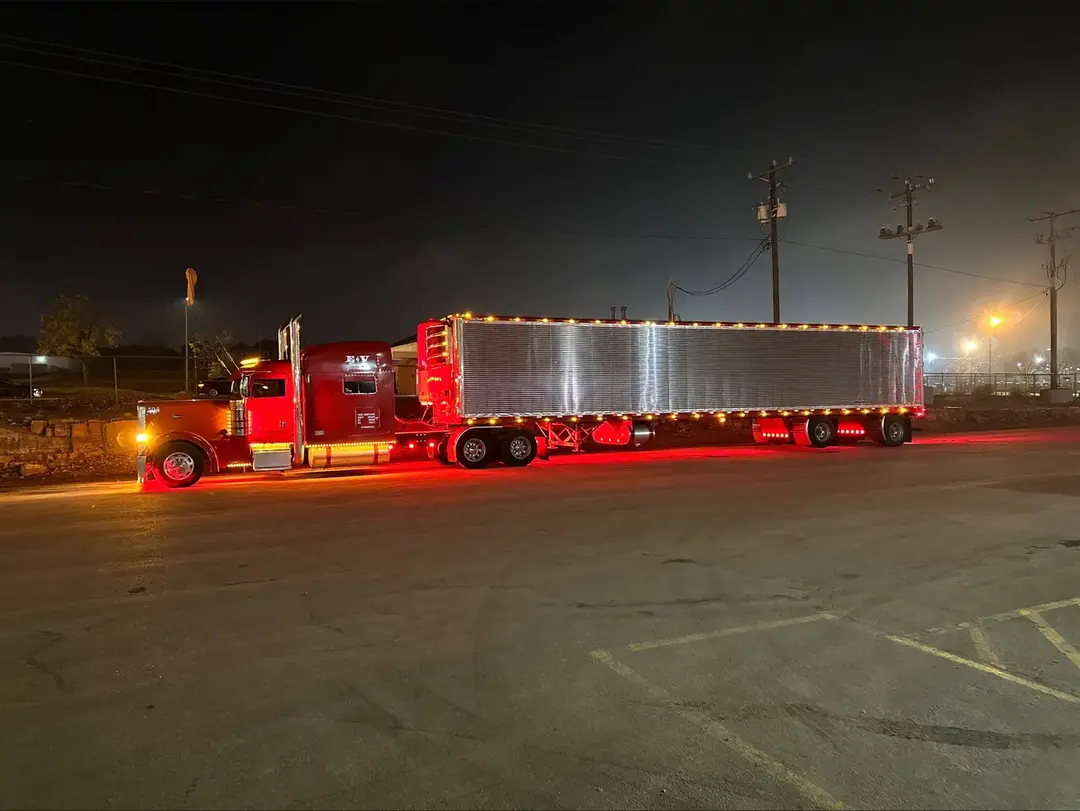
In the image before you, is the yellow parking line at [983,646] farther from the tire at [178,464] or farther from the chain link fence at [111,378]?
the chain link fence at [111,378]

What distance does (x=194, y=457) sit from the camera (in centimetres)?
1539

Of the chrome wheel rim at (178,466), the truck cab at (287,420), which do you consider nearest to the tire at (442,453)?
the truck cab at (287,420)

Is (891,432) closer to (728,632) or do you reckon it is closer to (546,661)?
(728,632)

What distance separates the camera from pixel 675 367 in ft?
67.8

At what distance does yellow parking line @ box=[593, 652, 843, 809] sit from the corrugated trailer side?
540 inches

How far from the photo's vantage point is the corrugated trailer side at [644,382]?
727 inches

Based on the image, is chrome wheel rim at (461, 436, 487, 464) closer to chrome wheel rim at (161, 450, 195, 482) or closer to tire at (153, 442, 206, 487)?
tire at (153, 442, 206, 487)

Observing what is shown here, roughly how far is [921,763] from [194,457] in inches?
583

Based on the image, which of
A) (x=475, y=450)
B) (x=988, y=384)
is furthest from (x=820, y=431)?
(x=988, y=384)

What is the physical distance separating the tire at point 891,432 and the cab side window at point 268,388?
60.2 ft

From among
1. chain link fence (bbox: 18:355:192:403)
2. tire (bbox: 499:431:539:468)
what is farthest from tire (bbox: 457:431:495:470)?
chain link fence (bbox: 18:355:192:403)

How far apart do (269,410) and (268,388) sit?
50cm

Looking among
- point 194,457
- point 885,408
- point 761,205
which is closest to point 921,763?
point 194,457

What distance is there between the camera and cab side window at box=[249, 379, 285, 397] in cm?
A: 1634
